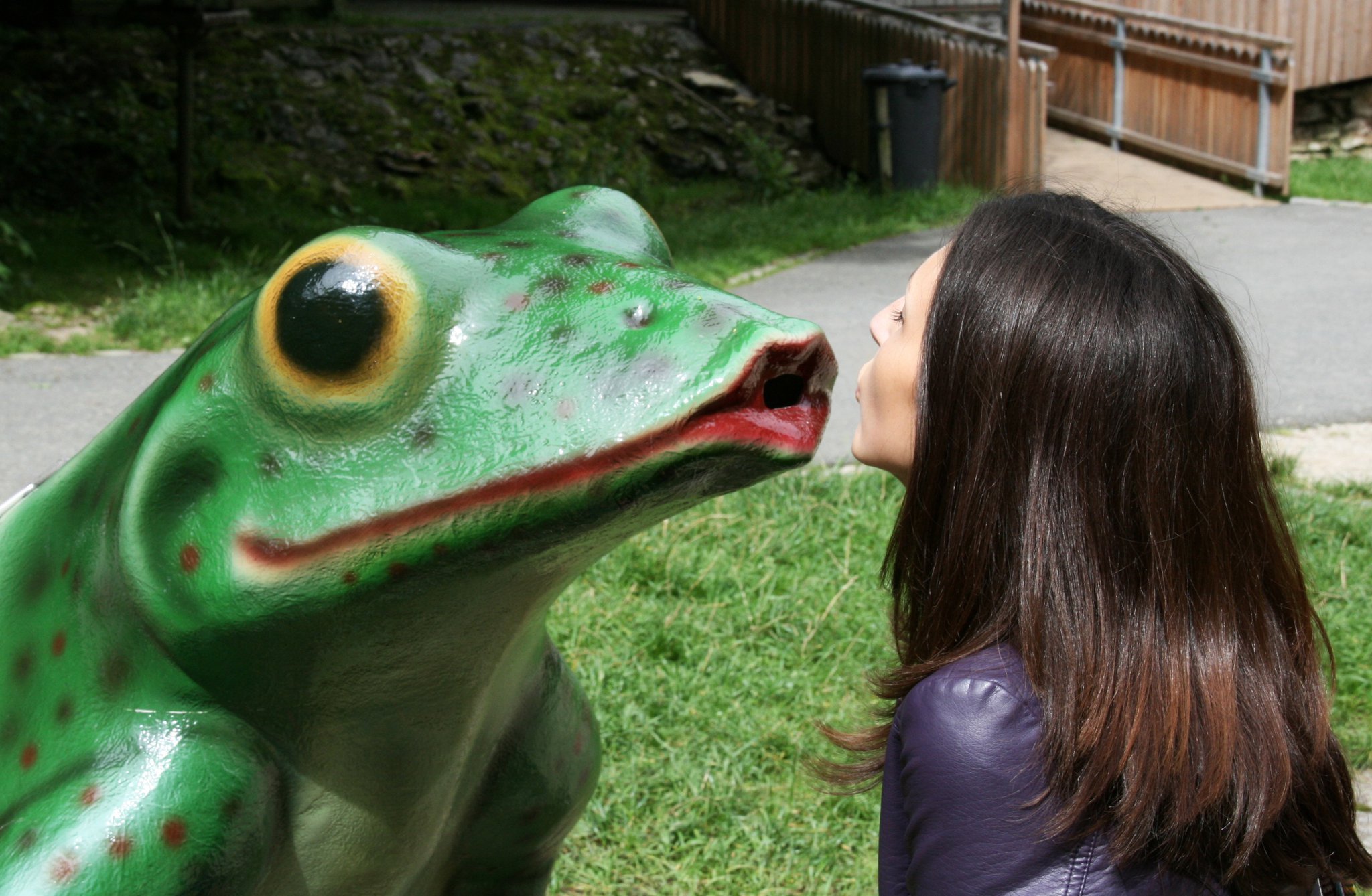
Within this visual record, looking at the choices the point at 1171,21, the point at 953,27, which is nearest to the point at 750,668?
the point at 953,27

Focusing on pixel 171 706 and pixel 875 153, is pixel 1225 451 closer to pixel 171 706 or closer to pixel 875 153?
pixel 171 706

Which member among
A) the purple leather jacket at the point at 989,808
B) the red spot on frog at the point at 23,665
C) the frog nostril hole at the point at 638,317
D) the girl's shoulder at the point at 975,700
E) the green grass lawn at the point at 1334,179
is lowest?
the green grass lawn at the point at 1334,179

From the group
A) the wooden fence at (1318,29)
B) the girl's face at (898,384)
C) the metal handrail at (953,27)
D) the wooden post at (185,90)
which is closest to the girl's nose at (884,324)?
the girl's face at (898,384)

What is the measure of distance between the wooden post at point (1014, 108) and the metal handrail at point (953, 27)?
5.2 inches

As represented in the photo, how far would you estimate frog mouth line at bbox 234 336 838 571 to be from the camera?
3.77ft

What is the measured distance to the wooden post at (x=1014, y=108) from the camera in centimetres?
1038

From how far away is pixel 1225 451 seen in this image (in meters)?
1.54

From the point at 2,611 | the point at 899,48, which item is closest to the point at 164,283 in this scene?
the point at 2,611

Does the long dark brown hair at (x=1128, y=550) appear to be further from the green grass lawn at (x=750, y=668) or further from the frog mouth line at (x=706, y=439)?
the green grass lawn at (x=750, y=668)

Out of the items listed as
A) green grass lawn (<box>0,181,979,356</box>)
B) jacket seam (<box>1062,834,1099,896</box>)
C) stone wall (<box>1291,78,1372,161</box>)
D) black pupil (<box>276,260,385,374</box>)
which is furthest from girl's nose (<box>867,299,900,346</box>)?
stone wall (<box>1291,78,1372,161</box>)

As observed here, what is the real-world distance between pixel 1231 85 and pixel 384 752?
11.9 meters

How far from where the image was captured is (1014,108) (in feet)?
34.7

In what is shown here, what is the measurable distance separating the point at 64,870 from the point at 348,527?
42 centimetres

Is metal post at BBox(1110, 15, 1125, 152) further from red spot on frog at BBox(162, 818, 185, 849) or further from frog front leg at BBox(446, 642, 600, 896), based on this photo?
red spot on frog at BBox(162, 818, 185, 849)
